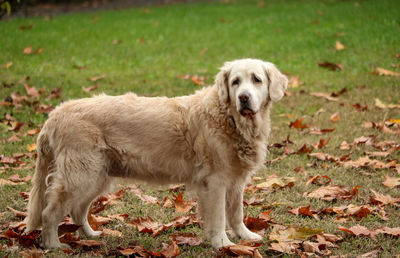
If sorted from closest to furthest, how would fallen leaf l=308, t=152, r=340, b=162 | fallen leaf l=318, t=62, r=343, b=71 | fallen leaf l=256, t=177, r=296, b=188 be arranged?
fallen leaf l=256, t=177, r=296, b=188 → fallen leaf l=308, t=152, r=340, b=162 → fallen leaf l=318, t=62, r=343, b=71

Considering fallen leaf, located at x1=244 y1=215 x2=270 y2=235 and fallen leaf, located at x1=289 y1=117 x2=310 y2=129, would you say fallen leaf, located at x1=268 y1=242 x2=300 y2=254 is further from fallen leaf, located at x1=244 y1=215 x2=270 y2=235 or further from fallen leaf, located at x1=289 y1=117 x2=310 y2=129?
fallen leaf, located at x1=289 y1=117 x2=310 y2=129

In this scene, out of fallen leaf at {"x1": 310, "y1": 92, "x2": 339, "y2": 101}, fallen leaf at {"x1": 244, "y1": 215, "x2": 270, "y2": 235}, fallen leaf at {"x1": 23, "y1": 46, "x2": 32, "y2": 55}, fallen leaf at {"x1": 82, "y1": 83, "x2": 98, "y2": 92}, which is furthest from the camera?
fallen leaf at {"x1": 23, "y1": 46, "x2": 32, "y2": 55}

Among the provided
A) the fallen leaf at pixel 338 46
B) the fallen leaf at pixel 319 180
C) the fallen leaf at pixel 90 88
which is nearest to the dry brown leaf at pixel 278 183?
the fallen leaf at pixel 319 180

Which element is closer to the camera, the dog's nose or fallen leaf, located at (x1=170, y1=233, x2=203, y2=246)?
the dog's nose

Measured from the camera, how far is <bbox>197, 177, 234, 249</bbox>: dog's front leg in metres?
4.24

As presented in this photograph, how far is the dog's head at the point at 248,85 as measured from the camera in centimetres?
422

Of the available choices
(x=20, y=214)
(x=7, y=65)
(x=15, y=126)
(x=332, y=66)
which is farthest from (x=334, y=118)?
(x=7, y=65)

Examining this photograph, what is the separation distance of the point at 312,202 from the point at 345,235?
2.73ft

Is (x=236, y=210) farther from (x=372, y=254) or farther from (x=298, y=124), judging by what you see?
(x=298, y=124)

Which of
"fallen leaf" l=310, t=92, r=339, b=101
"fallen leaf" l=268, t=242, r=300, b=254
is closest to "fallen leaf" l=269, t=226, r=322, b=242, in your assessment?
"fallen leaf" l=268, t=242, r=300, b=254

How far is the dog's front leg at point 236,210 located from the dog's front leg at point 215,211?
0.83ft

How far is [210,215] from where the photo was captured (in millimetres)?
4258

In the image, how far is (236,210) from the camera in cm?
454

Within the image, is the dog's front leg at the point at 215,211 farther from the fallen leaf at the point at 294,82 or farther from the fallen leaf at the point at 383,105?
the fallen leaf at the point at 294,82
